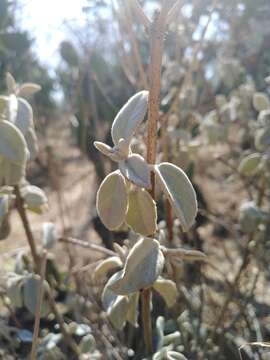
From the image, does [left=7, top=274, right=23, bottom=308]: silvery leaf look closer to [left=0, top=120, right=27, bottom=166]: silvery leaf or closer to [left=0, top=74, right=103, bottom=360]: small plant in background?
[left=0, top=74, right=103, bottom=360]: small plant in background

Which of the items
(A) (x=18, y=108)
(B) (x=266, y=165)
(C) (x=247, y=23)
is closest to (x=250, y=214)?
(B) (x=266, y=165)

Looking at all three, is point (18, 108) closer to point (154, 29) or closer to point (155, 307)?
point (154, 29)

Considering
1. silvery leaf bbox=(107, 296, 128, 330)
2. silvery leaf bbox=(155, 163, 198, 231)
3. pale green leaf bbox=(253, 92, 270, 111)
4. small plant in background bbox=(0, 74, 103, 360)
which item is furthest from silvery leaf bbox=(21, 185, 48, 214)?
pale green leaf bbox=(253, 92, 270, 111)

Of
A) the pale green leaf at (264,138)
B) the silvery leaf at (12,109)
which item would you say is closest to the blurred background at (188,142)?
the pale green leaf at (264,138)

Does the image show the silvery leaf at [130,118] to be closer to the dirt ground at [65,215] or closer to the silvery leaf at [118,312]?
the silvery leaf at [118,312]

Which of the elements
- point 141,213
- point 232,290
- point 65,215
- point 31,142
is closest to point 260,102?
point 232,290
